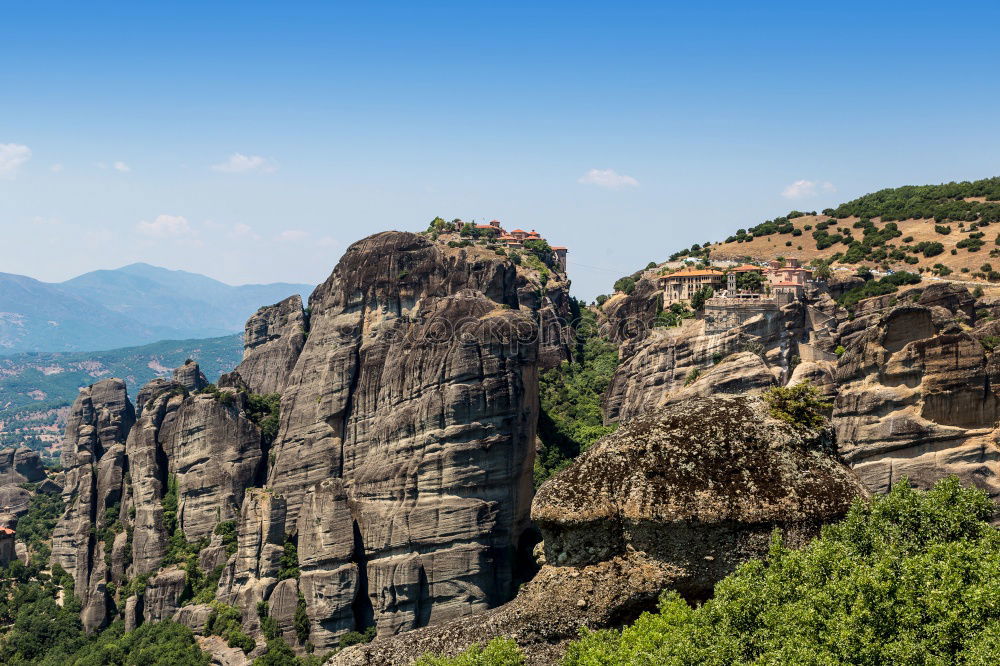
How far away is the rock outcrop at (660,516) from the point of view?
22984mm

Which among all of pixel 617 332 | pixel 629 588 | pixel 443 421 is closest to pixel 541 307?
pixel 617 332

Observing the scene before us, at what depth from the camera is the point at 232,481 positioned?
7844 centimetres

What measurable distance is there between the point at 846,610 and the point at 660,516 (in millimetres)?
4938

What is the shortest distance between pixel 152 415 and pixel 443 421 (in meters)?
31.6

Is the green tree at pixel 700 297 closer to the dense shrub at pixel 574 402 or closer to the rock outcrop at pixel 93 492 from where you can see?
the dense shrub at pixel 574 402

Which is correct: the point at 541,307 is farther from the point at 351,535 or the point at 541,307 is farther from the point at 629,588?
the point at 629,588

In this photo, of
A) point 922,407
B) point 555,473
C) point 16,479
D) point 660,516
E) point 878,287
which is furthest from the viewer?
point 16,479

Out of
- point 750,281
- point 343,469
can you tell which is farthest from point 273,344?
point 750,281

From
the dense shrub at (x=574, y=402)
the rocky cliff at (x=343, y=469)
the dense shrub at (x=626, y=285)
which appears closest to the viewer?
the rocky cliff at (x=343, y=469)

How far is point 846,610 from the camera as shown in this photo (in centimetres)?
1959

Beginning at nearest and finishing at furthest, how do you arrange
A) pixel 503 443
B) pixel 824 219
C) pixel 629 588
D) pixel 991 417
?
pixel 629 588 < pixel 991 417 < pixel 503 443 < pixel 824 219

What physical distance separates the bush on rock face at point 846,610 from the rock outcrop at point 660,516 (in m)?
0.78

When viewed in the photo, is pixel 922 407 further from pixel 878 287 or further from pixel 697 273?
pixel 697 273

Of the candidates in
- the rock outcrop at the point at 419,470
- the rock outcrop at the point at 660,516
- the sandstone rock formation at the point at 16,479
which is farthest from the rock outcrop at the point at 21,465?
the rock outcrop at the point at 660,516
